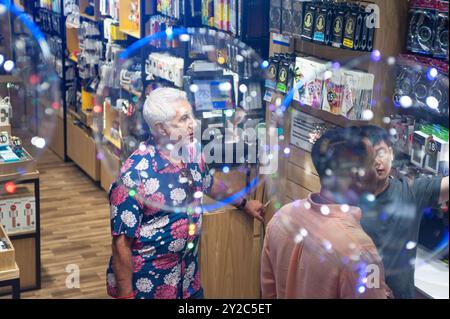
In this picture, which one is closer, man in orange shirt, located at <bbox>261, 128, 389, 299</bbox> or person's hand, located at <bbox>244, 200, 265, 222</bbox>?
man in orange shirt, located at <bbox>261, 128, 389, 299</bbox>

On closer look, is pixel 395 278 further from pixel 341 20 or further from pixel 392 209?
pixel 341 20

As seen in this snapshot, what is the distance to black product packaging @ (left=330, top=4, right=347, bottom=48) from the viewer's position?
2.59 m

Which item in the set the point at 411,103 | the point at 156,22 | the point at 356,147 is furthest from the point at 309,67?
the point at 156,22

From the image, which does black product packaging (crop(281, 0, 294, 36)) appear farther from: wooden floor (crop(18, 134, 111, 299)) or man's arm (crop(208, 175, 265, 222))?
wooden floor (crop(18, 134, 111, 299))

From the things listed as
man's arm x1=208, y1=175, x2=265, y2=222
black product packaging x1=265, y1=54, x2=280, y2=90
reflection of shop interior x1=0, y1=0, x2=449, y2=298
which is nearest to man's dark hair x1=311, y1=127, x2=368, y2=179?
reflection of shop interior x1=0, y1=0, x2=449, y2=298

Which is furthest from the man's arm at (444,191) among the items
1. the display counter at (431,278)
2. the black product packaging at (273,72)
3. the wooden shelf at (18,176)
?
the wooden shelf at (18,176)

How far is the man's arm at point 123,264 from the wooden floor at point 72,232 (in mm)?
1364

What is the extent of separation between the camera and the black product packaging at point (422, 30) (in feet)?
7.54

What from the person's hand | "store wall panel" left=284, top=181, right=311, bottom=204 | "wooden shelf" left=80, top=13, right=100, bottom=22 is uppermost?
"wooden shelf" left=80, top=13, right=100, bottom=22

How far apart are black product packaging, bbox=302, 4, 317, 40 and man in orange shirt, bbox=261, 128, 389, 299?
38.1 inches

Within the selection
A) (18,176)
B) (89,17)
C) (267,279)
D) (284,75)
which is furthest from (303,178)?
(89,17)

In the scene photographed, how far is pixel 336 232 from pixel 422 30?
90 centimetres

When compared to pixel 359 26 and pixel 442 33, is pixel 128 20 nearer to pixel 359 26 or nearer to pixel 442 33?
pixel 359 26

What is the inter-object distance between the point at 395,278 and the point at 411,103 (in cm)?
63
